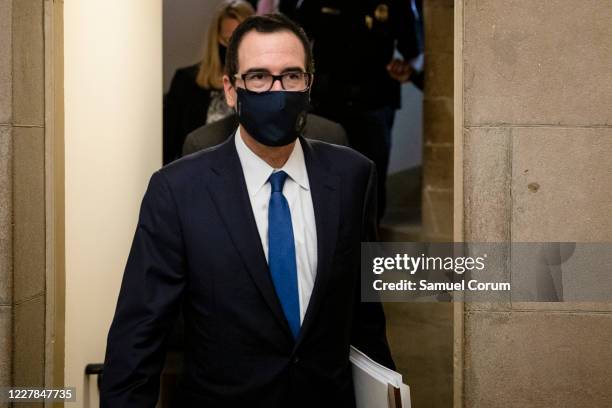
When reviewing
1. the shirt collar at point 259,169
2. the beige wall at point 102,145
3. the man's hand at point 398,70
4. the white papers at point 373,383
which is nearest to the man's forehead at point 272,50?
the shirt collar at point 259,169

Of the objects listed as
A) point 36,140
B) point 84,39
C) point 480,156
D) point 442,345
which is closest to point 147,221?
point 36,140

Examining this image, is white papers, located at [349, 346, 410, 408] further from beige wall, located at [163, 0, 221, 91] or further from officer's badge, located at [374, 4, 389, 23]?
beige wall, located at [163, 0, 221, 91]

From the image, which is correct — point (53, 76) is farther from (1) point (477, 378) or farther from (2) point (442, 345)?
(2) point (442, 345)

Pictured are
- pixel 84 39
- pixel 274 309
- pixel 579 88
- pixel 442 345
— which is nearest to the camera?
pixel 274 309

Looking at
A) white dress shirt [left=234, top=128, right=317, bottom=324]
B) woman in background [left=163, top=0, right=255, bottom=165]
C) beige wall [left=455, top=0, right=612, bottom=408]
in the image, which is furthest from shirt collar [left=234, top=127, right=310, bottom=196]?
woman in background [left=163, top=0, right=255, bottom=165]

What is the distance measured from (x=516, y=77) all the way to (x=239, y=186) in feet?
3.41

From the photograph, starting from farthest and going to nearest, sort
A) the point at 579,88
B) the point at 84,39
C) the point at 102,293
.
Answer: the point at 102,293 < the point at 84,39 < the point at 579,88

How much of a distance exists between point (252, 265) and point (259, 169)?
284mm

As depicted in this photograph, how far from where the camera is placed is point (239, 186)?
225 centimetres

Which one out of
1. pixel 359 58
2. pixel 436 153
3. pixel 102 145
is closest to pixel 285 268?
pixel 102 145

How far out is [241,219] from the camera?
2.21 meters

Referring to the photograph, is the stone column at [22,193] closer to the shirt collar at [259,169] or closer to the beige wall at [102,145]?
the beige wall at [102,145]

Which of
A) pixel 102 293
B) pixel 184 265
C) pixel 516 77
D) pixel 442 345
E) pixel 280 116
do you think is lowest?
pixel 442 345

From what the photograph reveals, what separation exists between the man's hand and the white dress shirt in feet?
11.0
